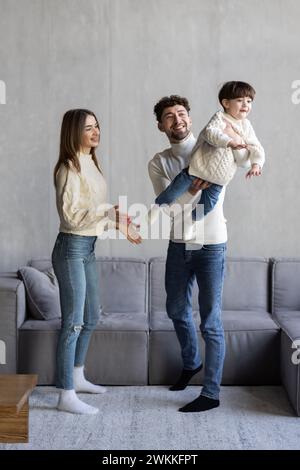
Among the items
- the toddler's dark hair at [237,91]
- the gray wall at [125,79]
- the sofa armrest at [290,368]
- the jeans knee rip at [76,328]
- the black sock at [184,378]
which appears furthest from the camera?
the gray wall at [125,79]

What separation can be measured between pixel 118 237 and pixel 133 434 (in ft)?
5.74

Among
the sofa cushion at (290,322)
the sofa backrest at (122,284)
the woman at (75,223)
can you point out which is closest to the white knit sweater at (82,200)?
the woman at (75,223)

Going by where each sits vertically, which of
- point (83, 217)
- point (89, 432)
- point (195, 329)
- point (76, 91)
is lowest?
point (89, 432)

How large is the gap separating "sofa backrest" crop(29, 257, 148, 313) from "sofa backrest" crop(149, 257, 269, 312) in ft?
0.20

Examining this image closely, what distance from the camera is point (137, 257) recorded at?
4.79 m

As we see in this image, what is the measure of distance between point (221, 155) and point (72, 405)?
1.39 meters

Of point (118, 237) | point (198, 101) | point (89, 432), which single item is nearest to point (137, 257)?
point (118, 237)

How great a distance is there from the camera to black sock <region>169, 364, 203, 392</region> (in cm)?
386

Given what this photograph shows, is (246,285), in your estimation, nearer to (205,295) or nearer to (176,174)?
(205,295)

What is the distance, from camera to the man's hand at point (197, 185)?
3408mm

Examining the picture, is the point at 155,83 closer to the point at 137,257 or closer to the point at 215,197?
the point at 137,257

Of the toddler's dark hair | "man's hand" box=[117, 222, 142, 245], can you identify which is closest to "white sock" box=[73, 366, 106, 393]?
"man's hand" box=[117, 222, 142, 245]

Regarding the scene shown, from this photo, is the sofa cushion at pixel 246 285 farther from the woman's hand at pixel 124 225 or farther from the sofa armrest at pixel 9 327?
the sofa armrest at pixel 9 327

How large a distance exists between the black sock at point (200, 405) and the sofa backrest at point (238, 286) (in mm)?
909
